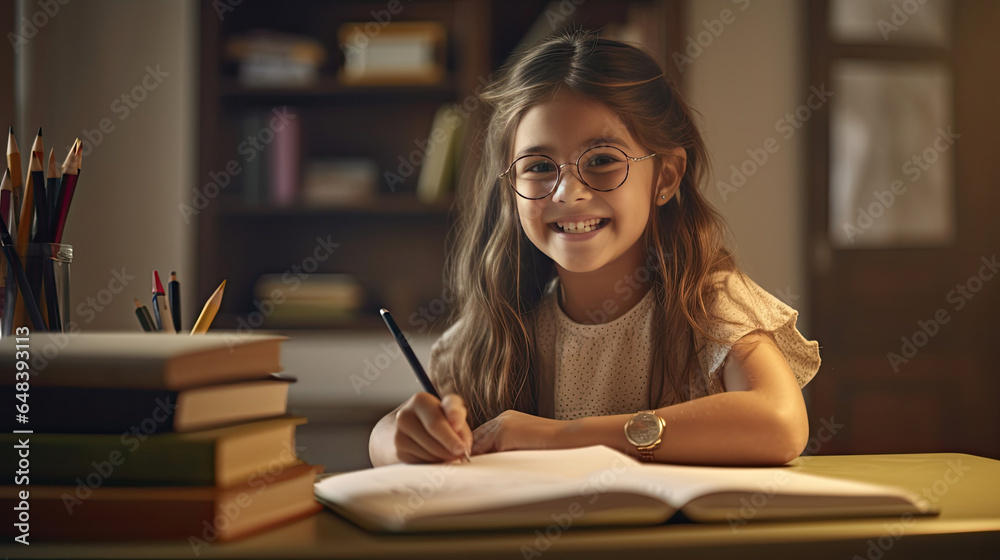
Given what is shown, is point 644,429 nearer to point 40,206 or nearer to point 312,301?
point 40,206

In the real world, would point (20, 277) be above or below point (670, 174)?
below

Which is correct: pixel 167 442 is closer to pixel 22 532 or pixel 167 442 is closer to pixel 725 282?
pixel 22 532

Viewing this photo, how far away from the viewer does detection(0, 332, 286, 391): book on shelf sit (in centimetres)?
51

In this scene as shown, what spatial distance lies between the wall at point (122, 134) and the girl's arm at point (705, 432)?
2366 millimetres

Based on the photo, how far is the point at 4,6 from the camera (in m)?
2.57

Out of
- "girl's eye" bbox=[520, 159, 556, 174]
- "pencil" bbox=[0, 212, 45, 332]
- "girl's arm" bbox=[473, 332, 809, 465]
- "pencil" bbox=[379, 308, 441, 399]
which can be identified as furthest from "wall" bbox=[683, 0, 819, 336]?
"pencil" bbox=[0, 212, 45, 332]

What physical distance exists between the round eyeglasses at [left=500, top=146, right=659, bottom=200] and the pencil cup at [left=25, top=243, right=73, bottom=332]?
2.05ft

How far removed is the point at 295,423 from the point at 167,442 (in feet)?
0.42

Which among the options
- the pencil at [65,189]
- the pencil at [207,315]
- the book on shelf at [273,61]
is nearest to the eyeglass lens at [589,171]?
the pencil at [207,315]

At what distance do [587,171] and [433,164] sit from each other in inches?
64.7

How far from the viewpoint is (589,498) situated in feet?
1.70

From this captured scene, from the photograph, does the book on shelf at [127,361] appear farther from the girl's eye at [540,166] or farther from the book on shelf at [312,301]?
the book on shelf at [312,301]

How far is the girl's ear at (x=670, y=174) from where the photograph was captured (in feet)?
4.06

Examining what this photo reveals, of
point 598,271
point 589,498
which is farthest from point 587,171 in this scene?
point 589,498
